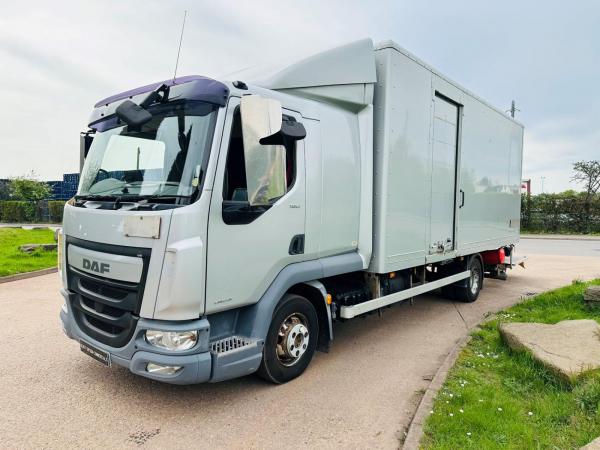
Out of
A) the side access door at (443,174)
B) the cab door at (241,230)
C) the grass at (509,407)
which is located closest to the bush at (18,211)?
the side access door at (443,174)

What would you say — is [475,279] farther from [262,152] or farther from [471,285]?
[262,152]

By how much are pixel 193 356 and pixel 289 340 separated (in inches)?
42.0

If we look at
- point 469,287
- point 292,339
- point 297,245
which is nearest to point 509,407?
point 292,339

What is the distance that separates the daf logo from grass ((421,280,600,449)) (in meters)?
2.67

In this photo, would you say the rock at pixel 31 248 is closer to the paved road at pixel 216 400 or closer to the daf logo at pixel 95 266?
the paved road at pixel 216 400

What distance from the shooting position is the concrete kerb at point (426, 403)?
9.77 ft

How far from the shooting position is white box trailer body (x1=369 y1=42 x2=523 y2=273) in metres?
4.73

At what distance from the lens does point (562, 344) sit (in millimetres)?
4402

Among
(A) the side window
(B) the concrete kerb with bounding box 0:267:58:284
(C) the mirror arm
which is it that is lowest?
(B) the concrete kerb with bounding box 0:267:58:284

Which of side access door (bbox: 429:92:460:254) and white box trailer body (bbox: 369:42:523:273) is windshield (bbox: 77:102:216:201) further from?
side access door (bbox: 429:92:460:254)

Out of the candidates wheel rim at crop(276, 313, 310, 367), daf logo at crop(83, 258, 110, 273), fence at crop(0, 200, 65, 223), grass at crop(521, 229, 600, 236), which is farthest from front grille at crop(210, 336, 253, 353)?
fence at crop(0, 200, 65, 223)

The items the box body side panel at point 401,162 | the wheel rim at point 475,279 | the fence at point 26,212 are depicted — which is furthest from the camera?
the fence at point 26,212

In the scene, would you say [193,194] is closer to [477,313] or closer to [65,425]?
[65,425]

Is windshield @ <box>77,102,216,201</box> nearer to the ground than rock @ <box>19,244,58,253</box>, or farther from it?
farther from it
